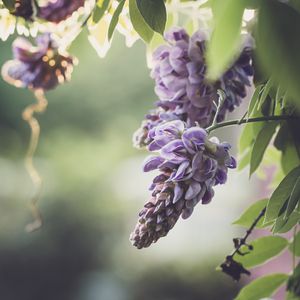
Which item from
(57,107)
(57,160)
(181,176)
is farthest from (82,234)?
(181,176)

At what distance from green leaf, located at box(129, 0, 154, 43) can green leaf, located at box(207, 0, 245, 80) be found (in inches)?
7.0

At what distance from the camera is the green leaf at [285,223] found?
444 millimetres

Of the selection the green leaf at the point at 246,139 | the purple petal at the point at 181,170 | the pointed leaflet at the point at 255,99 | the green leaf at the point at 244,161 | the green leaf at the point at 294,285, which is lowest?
the green leaf at the point at 294,285

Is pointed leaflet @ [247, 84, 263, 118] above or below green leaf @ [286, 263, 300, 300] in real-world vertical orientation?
above

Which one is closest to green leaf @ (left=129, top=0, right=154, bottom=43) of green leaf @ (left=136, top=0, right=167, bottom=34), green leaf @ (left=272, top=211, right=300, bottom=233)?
green leaf @ (left=136, top=0, right=167, bottom=34)

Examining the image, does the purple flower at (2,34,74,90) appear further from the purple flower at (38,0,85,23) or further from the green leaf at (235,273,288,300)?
the green leaf at (235,273,288,300)

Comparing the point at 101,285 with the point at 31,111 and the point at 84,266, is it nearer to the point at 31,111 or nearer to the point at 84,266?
the point at 84,266

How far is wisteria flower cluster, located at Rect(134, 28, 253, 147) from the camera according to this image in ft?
1.64

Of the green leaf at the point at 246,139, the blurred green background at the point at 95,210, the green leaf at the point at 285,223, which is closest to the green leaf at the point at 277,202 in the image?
the green leaf at the point at 285,223

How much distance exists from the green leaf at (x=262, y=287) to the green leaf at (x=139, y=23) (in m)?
0.23

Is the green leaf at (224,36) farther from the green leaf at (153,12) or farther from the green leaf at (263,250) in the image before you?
the green leaf at (263,250)

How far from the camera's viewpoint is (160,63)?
514mm

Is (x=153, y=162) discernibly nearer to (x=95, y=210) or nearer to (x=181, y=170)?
(x=181, y=170)

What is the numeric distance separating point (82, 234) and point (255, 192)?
1.00 meters
